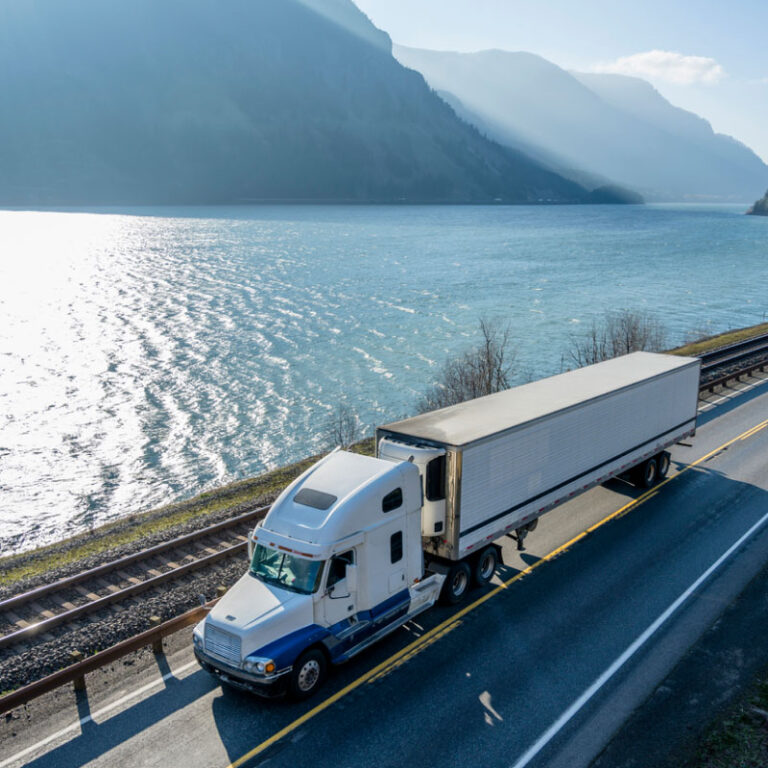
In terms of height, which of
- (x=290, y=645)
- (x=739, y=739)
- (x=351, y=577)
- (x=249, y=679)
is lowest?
(x=739, y=739)

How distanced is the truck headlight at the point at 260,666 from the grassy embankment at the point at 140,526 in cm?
876

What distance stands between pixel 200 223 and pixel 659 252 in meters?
111

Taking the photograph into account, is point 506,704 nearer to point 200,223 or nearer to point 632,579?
point 632,579

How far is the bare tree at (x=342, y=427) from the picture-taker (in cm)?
3709

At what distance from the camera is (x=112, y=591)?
641 inches

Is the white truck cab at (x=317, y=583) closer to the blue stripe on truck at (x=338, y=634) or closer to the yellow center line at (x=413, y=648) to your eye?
the blue stripe on truck at (x=338, y=634)

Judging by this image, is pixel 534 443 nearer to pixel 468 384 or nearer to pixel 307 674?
pixel 307 674

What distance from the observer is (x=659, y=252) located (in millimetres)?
128375

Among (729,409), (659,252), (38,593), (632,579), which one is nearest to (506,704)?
(632,579)

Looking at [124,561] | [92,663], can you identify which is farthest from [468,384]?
[92,663]

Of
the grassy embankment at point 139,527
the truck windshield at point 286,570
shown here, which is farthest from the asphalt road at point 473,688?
the grassy embankment at point 139,527

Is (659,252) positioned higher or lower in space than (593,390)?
lower

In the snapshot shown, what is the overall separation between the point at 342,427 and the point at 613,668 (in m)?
27.5

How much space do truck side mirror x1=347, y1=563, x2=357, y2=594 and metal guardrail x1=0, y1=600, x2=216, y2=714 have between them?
319 cm
